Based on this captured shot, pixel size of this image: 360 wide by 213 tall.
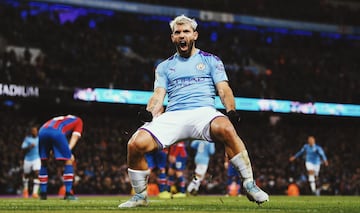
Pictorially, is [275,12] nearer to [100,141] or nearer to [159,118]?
[100,141]

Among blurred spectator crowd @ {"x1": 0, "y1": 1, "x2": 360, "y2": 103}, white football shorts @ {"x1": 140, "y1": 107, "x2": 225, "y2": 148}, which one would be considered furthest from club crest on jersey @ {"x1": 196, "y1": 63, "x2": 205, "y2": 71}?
blurred spectator crowd @ {"x1": 0, "y1": 1, "x2": 360, "y2": 103}

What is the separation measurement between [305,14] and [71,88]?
20.0 meters

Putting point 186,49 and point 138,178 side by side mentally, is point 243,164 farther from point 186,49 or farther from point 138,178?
point 186,49

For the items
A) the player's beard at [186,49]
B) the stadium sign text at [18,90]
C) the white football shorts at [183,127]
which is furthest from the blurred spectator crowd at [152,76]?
the white football shorts at [183,127]

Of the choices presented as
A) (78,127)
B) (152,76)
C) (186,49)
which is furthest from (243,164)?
(152,76)

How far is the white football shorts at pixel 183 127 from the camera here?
7496 millimetres

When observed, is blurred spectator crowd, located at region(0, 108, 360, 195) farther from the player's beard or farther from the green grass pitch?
the player's beard

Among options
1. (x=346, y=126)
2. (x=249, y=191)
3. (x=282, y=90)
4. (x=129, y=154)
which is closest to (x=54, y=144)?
(x=129, y=154)

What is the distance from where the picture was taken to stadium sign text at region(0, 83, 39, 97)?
25.8 m

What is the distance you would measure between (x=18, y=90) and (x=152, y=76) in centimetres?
805

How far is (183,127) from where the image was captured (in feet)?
24.7

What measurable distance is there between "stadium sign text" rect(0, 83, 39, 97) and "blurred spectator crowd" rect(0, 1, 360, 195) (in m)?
0.32

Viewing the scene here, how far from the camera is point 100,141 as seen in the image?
29.3 metres

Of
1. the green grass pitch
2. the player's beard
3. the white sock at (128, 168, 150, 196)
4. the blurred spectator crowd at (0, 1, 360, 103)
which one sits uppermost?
the blurred spectator crowd at (0, 1, 360, 103)
